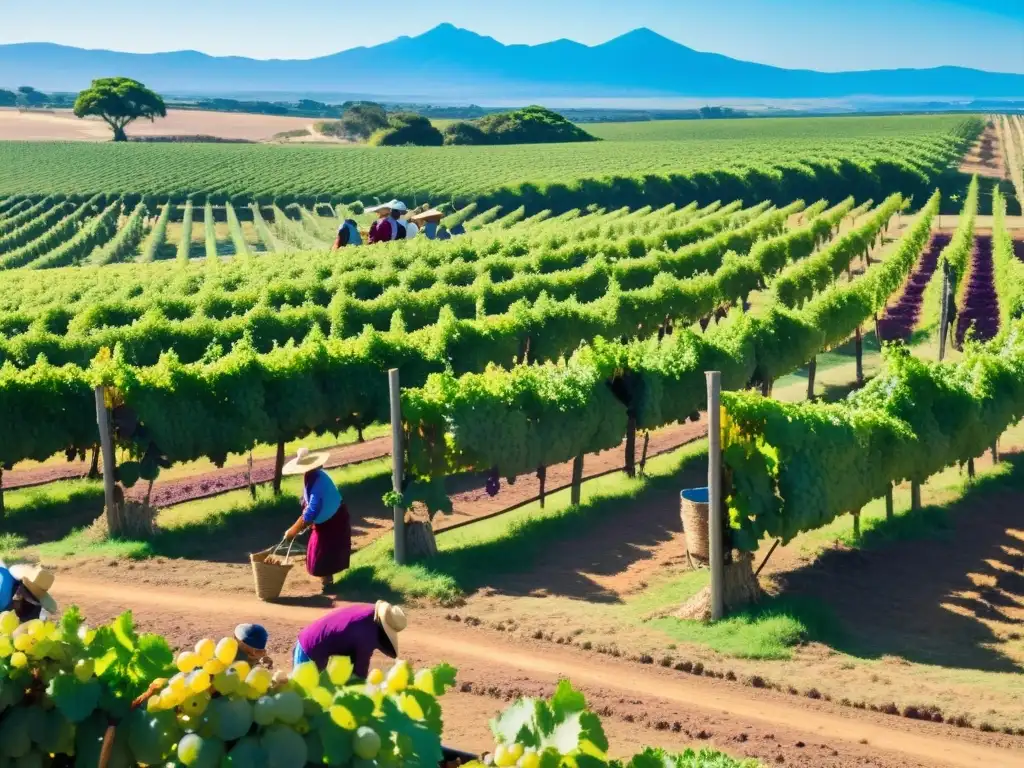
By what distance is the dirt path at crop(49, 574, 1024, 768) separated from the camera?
884 cm

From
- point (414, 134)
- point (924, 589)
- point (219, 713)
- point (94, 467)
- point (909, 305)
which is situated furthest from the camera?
point (414, 134)

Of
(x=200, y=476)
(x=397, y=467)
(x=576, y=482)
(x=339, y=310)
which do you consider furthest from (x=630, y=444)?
(x=339, y=310)

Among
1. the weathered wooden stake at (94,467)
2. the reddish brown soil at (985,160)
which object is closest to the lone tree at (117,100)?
the reddish brown soil at (985,160)

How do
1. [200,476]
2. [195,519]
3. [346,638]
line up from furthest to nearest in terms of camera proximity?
[200,476], [195,519], [346,638]

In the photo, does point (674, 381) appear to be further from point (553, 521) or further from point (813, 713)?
point (813, 713)

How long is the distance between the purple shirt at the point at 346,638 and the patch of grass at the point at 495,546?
4.65m

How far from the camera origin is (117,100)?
415ft

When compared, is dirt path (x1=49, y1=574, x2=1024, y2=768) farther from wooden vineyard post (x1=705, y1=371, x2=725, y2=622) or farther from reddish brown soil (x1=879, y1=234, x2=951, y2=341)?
reddish brown soil (x1=879, y1=234, x2=951, y2=341)

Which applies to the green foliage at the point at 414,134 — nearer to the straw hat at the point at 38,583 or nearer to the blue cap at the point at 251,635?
the straw hat at the point at 38,583

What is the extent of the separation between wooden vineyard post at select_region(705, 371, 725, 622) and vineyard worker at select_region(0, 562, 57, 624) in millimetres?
6017

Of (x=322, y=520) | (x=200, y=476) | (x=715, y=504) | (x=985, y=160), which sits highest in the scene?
(x=985, y=160)

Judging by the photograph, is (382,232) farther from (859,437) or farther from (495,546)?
(859,437)

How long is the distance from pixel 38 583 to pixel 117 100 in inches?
5022

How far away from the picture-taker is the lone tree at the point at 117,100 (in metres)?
126
